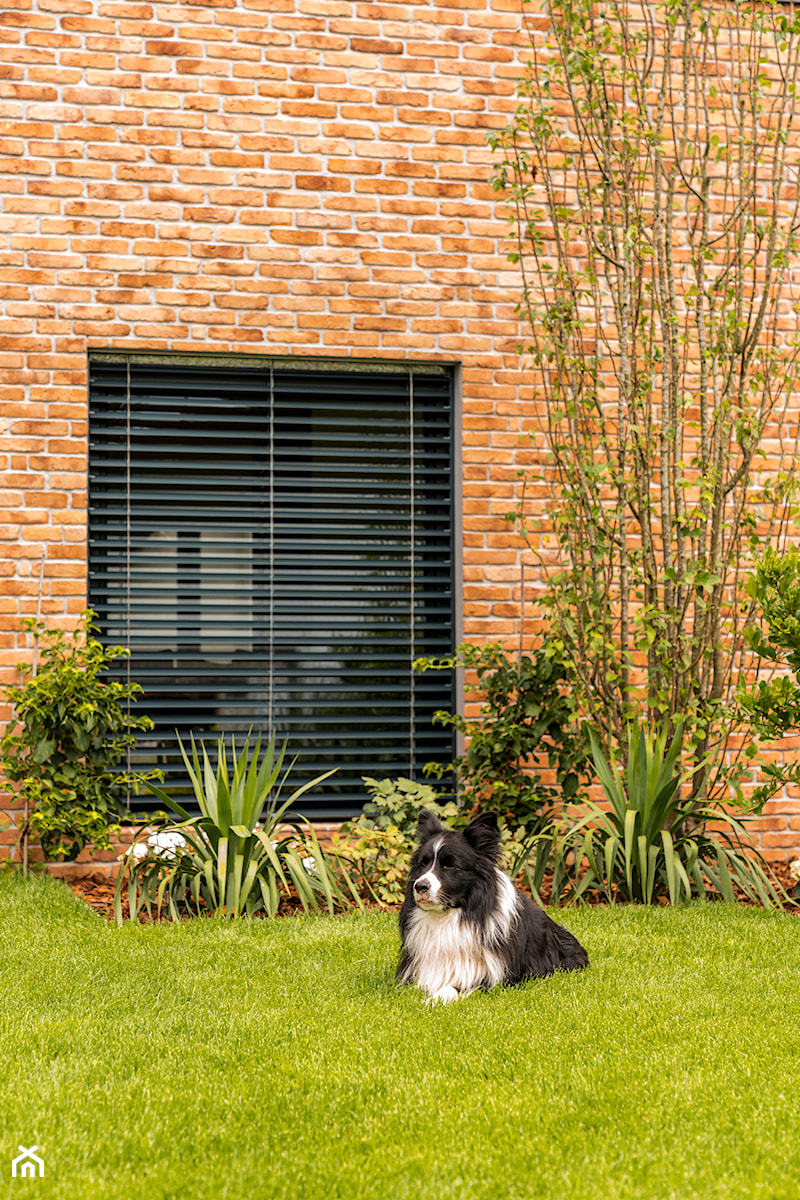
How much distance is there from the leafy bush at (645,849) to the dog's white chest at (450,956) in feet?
4.89

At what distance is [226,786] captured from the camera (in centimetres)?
469

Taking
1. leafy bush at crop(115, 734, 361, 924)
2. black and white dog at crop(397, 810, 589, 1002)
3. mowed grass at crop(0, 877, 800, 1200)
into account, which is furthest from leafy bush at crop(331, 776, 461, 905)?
black and white dog at crop(397, 810, 589, 1002)

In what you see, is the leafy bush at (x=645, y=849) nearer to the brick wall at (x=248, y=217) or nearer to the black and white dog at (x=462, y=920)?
the brick wall at (x=248, y=217)

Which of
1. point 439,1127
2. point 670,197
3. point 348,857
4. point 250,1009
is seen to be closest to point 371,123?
point 670,197

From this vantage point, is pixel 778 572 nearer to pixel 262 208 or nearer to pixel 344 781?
pixel 344 781

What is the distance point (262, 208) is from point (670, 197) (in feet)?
7.16

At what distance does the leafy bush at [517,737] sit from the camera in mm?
5418

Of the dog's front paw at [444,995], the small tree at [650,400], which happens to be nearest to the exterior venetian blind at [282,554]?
the small tree at [650,400]

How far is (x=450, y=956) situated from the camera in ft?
10.7

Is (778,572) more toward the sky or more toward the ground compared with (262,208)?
more toward the ground

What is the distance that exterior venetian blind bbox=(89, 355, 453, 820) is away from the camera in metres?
5.72

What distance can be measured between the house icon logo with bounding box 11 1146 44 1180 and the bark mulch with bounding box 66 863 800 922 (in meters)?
2.52

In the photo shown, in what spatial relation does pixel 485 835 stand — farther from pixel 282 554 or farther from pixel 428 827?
pixel 282 554

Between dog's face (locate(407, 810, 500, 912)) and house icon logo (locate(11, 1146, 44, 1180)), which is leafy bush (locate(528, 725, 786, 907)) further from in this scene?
house icon logo (locate(11, 1146, 44, 1180))
